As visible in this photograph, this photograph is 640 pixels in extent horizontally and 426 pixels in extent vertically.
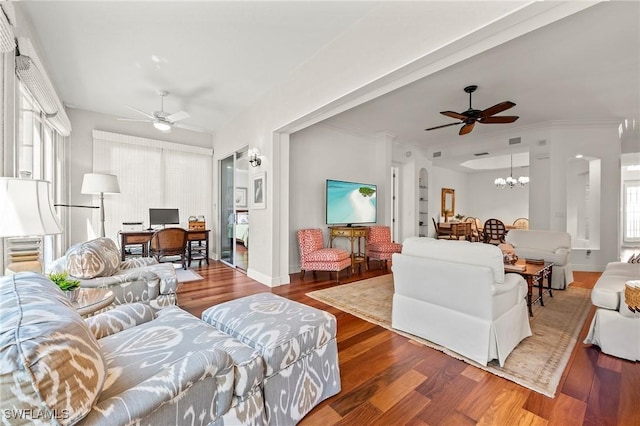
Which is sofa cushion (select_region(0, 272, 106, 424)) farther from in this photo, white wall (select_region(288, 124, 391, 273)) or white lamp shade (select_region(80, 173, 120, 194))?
white wall (select_region(288, 124, 391, 273))

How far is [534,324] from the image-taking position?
261 centimetres

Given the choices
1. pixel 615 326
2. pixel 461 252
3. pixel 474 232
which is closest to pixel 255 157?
pixel 461 252

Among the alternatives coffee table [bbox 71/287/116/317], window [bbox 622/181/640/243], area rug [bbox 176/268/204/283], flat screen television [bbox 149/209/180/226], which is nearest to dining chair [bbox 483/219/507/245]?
window [bbox 622/181/640/243]

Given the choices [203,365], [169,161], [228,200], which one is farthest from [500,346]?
[169,161]

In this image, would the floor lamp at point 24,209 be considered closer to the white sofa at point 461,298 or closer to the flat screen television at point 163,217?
the white sofa at point 461,298

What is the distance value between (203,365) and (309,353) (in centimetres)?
68

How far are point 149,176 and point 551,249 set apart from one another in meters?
7.12

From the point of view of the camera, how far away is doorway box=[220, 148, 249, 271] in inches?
199

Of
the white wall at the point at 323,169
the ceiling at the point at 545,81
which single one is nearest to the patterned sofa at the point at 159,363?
the white wall at the point at 323,169

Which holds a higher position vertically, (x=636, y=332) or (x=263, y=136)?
(x=263, y=136)

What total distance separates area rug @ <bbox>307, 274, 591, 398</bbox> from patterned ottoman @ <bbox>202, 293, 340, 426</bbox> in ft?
3.68

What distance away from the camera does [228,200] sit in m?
5.62

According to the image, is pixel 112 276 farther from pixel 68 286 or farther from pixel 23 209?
pixel 23 209

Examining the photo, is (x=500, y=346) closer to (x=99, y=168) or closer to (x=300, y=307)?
(x=300, y=307)
